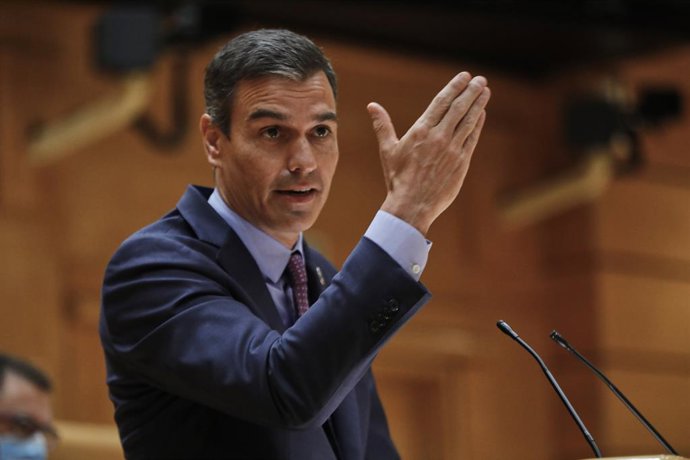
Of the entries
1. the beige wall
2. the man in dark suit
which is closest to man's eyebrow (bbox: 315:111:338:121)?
the man in dark suit

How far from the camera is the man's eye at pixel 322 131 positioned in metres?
1.66

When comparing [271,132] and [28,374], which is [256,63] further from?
[28,374]

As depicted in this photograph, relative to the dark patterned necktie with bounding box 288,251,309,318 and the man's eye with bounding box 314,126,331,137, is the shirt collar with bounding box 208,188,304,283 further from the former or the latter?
the man's eye with bounding box 314,126,331,137

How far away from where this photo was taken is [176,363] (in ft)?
4.83

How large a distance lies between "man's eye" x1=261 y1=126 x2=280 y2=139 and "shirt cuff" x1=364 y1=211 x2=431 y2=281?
248 mm

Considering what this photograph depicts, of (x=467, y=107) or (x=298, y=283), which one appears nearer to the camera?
(x=467, y=107)

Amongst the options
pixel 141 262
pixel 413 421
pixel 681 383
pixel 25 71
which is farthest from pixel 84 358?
pixel 141 262

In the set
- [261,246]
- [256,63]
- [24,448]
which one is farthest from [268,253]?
[24,448]

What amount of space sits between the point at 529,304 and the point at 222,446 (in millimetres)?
4569

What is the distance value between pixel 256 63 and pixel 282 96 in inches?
2.6

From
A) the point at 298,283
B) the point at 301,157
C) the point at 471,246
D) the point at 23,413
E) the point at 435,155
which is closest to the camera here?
the point at 435,155

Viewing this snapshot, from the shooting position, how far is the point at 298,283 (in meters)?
1.72

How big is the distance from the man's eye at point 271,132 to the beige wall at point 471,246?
3.29 m

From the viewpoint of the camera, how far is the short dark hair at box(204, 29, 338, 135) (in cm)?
A: 165
